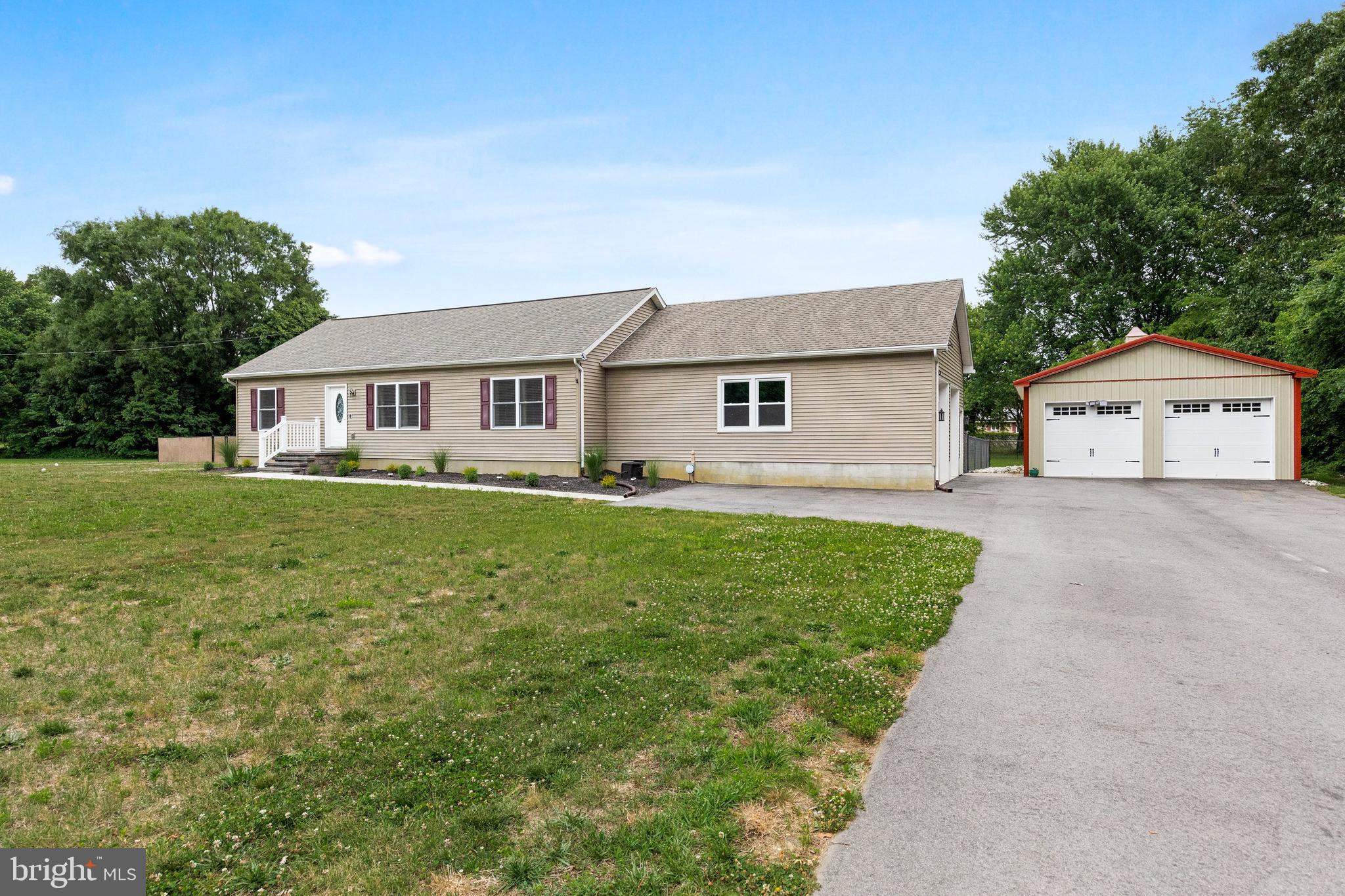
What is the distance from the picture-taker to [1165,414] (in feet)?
60.8

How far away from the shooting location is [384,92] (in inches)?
667

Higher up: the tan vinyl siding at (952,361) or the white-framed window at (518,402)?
the tan vinyl siding at (952,361)

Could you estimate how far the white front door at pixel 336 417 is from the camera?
68.1ft

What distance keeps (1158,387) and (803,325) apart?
33.2ft

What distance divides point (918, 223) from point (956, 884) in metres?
26.7

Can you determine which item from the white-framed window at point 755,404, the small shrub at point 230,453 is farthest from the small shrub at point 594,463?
the small shrub at point 230,453

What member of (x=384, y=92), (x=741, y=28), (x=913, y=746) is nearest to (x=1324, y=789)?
(x=913, y=746)

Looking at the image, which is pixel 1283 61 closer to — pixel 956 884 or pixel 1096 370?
pixel 1096 370

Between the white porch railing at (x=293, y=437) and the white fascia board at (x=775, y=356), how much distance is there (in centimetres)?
977

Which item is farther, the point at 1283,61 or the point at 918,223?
the point at 918,223

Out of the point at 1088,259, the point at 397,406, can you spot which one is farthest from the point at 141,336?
the point at 1088,259

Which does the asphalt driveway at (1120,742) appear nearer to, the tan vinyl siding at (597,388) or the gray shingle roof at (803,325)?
the gray shingle roof at (803,325)

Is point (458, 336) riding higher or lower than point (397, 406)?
higher

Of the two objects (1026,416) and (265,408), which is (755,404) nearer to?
(1026,416)
